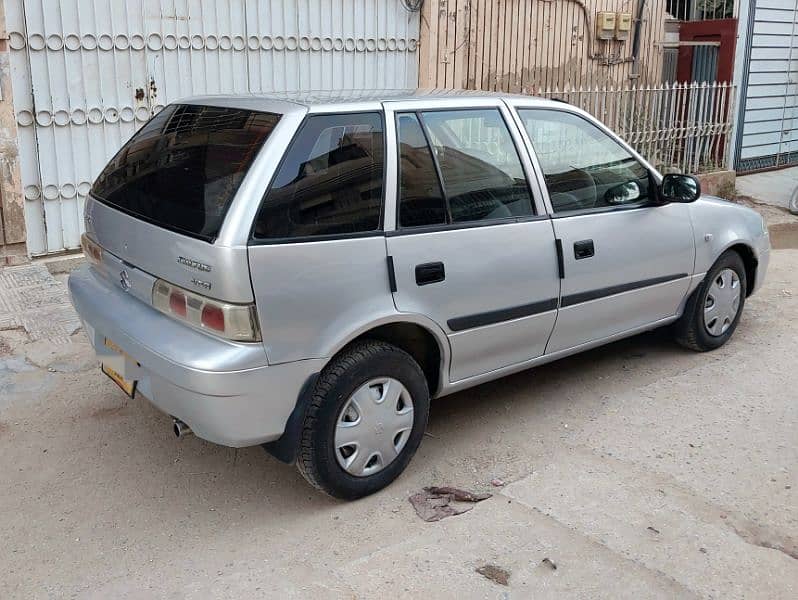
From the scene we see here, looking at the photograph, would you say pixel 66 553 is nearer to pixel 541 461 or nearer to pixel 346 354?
pixel 346 354

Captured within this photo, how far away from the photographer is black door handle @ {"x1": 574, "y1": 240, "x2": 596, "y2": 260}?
14.4 ft

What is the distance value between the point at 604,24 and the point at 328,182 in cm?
734

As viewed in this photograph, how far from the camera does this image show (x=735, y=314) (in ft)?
18.5

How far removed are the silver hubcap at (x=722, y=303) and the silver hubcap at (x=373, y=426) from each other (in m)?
2.51

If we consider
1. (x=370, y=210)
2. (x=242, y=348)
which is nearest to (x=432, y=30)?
(x=370, y=210)

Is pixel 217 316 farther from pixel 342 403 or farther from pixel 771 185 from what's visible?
pixel 771 185

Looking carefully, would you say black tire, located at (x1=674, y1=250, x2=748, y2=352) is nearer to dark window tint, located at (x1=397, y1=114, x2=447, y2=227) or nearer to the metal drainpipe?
dark window tint, located at (x1=397, y1=114, x2=447, y2=227)

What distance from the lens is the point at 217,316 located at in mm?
3254

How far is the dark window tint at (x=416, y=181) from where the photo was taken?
377 cm

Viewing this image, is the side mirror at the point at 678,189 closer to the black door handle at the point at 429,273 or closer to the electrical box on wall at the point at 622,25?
the black door handle at the point at 429,273

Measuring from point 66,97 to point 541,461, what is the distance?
15.5ft

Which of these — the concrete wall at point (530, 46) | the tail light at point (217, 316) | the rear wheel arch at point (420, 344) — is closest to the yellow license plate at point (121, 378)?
the tail light at point (217, 316)

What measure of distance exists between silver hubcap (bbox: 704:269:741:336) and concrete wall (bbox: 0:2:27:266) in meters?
5.00

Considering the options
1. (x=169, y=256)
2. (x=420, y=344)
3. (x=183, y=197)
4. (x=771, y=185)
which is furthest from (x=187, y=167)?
(x=771, y=185)
